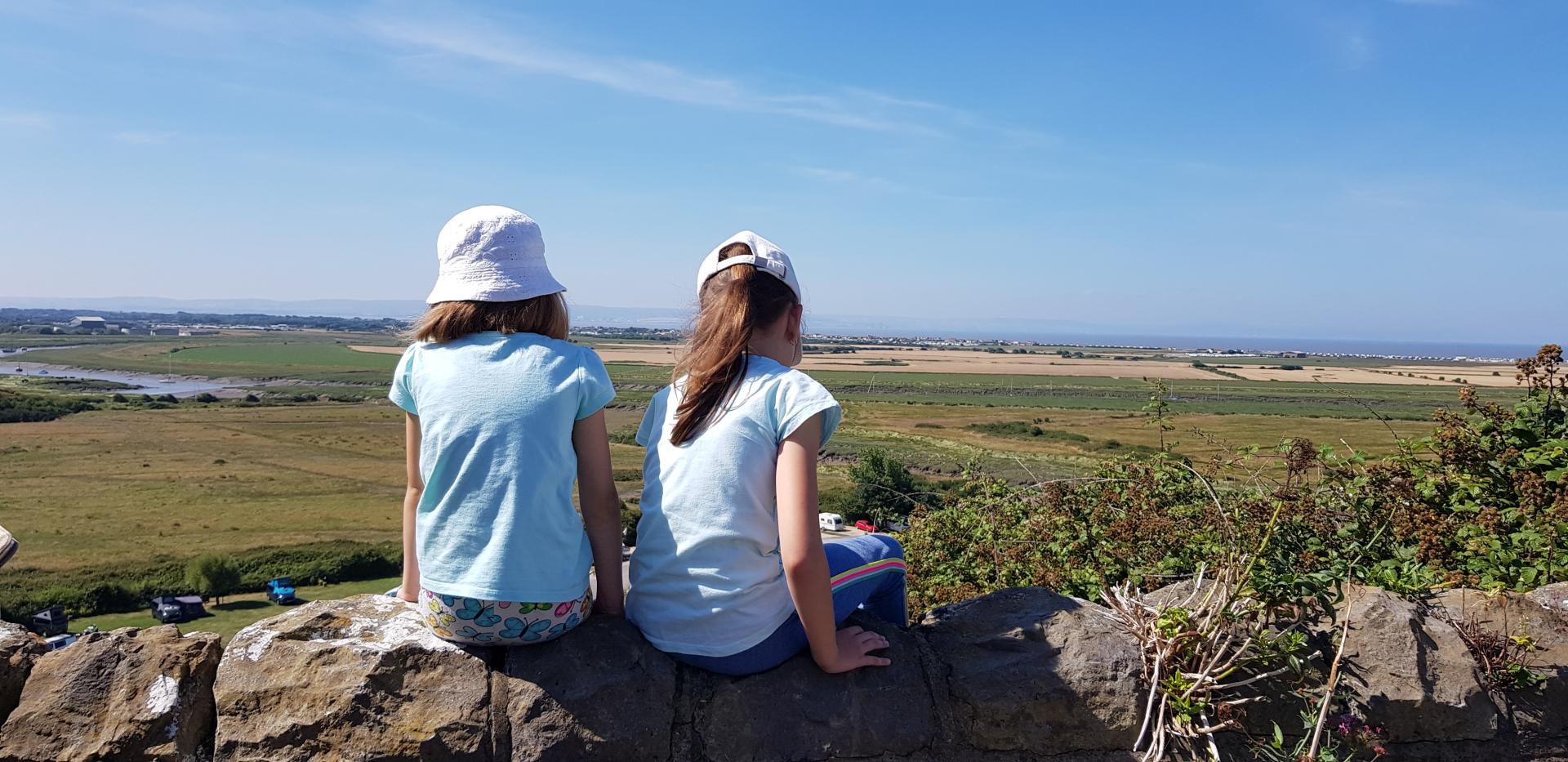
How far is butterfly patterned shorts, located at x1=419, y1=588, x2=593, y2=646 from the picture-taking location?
205 cm

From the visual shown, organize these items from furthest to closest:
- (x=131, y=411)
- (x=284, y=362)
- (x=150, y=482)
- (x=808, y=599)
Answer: (x=284, y=362), (x=131, y=411), (x=150, y=482), (x=808, y=599)

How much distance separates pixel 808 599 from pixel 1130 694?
2.86 ft

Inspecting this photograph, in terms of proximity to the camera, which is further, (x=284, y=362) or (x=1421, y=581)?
(x=284, y=362)

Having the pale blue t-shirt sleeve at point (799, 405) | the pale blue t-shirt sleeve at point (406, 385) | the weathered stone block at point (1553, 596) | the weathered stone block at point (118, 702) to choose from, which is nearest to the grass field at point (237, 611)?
the weathered stone block at point (118, 702)

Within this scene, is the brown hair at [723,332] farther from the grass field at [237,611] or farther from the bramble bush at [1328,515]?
the grass field at [237,611]

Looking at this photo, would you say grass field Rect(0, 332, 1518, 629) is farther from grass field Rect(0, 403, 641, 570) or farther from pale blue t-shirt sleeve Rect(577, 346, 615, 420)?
Result: pale blue t-shirt sleeve Rect(577, 346, 615, 420)

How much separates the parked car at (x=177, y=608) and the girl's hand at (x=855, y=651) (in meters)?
26.8

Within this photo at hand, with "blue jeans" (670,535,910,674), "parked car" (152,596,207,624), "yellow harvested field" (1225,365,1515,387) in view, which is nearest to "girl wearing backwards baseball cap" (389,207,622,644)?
"blue jeans" (670,535,910,674)

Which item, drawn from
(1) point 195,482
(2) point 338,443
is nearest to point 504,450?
(1) point 195,482

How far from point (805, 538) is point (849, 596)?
0.39 meters

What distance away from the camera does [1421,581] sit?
110 inches

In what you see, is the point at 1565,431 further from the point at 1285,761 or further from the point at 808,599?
the point at 808,599

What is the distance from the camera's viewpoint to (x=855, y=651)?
2.20m

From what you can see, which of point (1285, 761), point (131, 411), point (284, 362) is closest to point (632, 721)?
point (1285, 761)
